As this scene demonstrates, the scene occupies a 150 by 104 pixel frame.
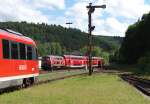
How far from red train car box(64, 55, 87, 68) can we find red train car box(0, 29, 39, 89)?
69.3 metres

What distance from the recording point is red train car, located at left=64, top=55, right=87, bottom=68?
99750 millimetres

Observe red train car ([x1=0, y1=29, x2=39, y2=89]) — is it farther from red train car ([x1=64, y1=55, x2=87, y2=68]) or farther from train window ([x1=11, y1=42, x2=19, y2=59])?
red train car ([x1=64, y1=55, x2=87, y2=68])

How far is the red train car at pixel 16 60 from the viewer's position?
22.4m

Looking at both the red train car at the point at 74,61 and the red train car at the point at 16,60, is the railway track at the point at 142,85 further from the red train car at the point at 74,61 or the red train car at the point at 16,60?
the red train car at the point at 74,61

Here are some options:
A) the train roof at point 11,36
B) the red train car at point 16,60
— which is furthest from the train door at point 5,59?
the train roof at point 11,36

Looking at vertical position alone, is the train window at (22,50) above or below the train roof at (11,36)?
below

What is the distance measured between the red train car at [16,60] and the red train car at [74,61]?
227 ft

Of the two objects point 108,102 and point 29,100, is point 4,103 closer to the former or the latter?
point 29,100

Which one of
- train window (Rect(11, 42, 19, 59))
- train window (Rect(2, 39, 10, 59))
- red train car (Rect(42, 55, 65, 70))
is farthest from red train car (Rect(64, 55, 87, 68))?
train window (Rect(2, 39, 10, 59))

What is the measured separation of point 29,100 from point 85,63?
95.2 meters

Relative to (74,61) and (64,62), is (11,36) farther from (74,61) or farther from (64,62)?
(74,61)

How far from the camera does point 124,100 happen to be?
19.8 meters

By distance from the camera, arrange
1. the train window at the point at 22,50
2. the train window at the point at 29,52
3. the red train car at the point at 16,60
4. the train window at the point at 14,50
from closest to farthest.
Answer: the red train car at the point at 16,60, the train window at the point at 14,50, the train window at the point at 22,50, the train window at the point at 29,52

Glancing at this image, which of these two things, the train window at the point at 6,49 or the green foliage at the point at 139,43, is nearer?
the train window at the point at 6,49
